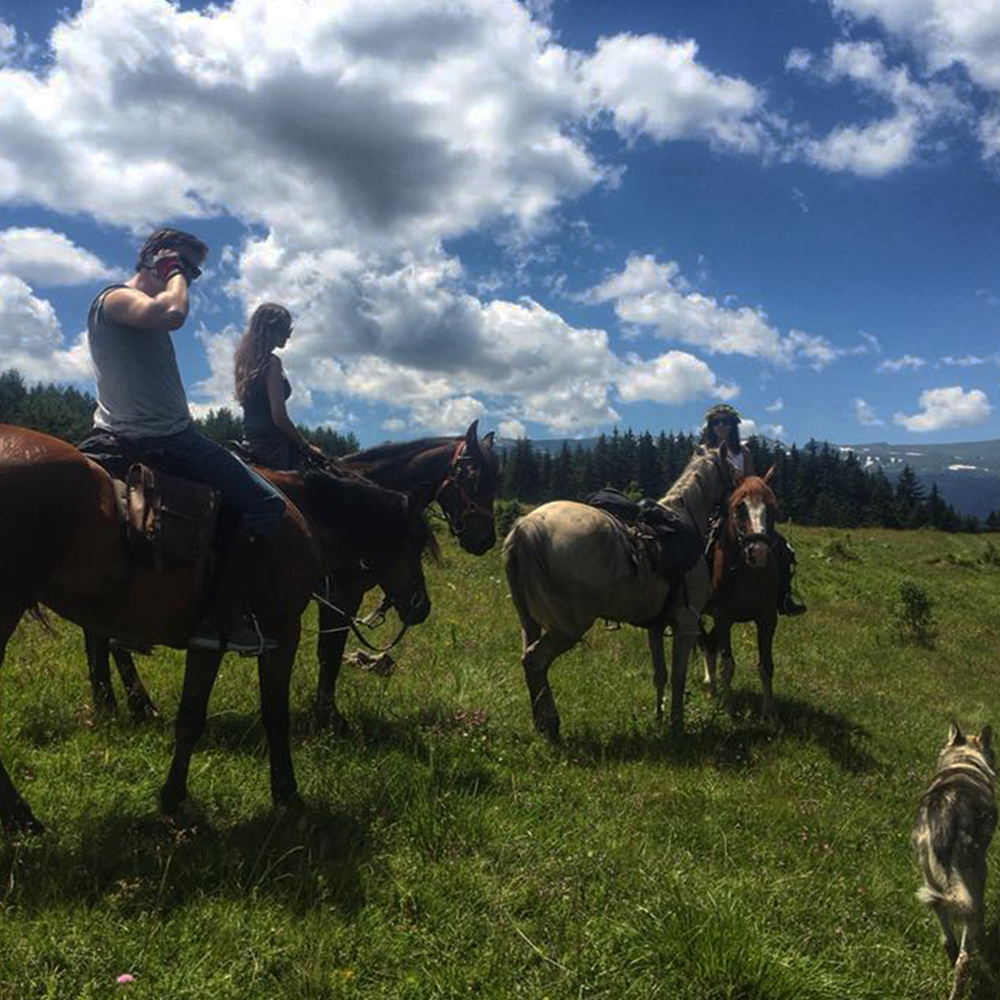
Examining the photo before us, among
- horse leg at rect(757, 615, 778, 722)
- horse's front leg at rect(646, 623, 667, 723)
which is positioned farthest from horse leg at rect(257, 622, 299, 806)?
horse leg at rect(757, 615, 778, 722)

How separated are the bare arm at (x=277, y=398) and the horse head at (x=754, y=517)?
540 centimetres

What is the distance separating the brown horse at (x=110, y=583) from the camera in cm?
406

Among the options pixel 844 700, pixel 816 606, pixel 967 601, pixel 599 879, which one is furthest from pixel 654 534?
pixel 967 601

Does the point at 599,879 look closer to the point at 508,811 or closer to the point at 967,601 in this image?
the point at 508,811

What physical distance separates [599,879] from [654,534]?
14.7 ft

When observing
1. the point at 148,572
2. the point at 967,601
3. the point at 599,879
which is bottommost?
the point at 967,601

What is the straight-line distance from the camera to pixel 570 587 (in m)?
7.62

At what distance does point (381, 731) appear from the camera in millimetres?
6828

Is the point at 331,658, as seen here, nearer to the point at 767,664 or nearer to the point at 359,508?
the point at 359,508

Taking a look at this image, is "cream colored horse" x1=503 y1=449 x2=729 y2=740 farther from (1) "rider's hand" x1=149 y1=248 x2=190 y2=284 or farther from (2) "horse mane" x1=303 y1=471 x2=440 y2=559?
(1) "rider's hand" x1=149 y1=248 x2=190 y2=284

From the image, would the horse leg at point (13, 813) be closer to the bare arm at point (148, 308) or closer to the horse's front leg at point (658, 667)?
the bare arm at point (148, 308)

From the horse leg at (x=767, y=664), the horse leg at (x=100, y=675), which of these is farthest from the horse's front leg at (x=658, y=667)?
the horse leg at (x=100, y=675)

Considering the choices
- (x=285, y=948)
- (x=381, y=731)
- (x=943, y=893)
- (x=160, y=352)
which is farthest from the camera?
(x=381, y=731)

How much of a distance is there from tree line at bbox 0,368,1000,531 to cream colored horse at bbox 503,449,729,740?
90.5 meters
